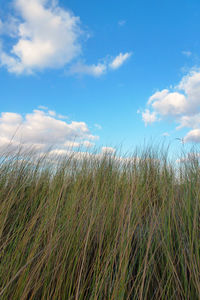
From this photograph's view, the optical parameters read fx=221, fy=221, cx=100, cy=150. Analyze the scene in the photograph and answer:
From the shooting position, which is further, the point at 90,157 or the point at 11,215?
the point at 90,157

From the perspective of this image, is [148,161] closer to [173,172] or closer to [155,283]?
[173,172]

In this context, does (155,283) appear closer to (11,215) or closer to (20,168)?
(11,215)

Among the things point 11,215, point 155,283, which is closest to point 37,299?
point 155,283

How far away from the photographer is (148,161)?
12.0 feet

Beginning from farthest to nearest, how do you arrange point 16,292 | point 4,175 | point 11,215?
point 4,175
point 11,215
point 16,292

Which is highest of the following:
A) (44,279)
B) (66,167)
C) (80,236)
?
(66,167)

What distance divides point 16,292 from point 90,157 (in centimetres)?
278

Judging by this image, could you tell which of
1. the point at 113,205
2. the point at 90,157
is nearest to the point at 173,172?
the point at 90,157

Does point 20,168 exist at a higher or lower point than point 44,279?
higher

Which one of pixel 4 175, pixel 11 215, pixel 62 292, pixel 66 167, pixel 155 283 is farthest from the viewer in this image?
pixel 66 167

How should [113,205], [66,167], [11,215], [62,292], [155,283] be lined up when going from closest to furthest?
[62,292] → [155,283] → [113,205] → [11,215] → [66,167]

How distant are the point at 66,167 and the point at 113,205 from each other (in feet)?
5.51

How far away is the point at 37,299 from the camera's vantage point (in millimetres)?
1239

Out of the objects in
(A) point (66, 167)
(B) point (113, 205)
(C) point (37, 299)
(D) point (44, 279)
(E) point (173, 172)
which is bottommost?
(C) point (37, 299)
